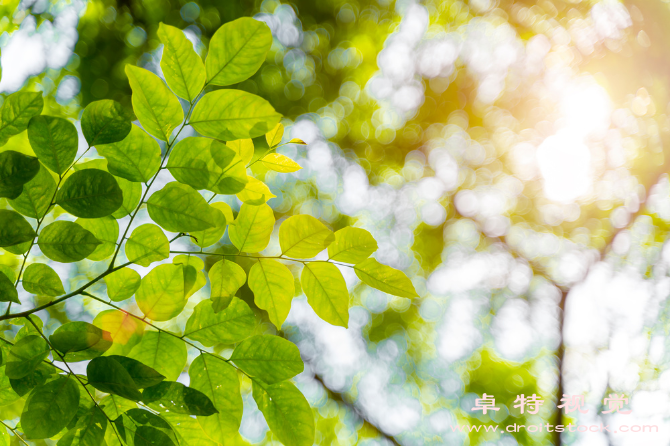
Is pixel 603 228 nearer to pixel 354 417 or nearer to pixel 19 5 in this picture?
pixel 354 417

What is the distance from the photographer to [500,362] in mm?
4602

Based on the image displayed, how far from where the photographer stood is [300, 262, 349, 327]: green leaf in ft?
2.27

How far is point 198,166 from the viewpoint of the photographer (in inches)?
24.3

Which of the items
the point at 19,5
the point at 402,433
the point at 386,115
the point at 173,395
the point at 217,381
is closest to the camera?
the point at 173,395

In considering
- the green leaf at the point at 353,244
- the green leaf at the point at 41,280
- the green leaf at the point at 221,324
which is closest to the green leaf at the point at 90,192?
the green leaf at the point at 41,280

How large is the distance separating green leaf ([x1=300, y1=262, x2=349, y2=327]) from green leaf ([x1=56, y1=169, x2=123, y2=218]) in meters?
0.33

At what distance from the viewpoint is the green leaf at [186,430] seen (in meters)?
0.65

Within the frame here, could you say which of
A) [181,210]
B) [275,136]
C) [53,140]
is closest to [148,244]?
[181,210]

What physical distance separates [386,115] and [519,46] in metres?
1.73

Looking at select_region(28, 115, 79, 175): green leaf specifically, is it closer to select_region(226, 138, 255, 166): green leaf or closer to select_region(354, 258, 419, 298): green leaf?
select_region(226, 138, 255, 166): green leaf

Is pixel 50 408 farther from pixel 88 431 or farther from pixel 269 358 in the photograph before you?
pixel 269 358

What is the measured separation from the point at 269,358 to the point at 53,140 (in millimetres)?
461

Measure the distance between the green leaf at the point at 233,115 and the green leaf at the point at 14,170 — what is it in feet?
0.73

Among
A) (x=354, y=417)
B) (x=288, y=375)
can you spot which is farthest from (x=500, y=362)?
(x=288, y=375)
